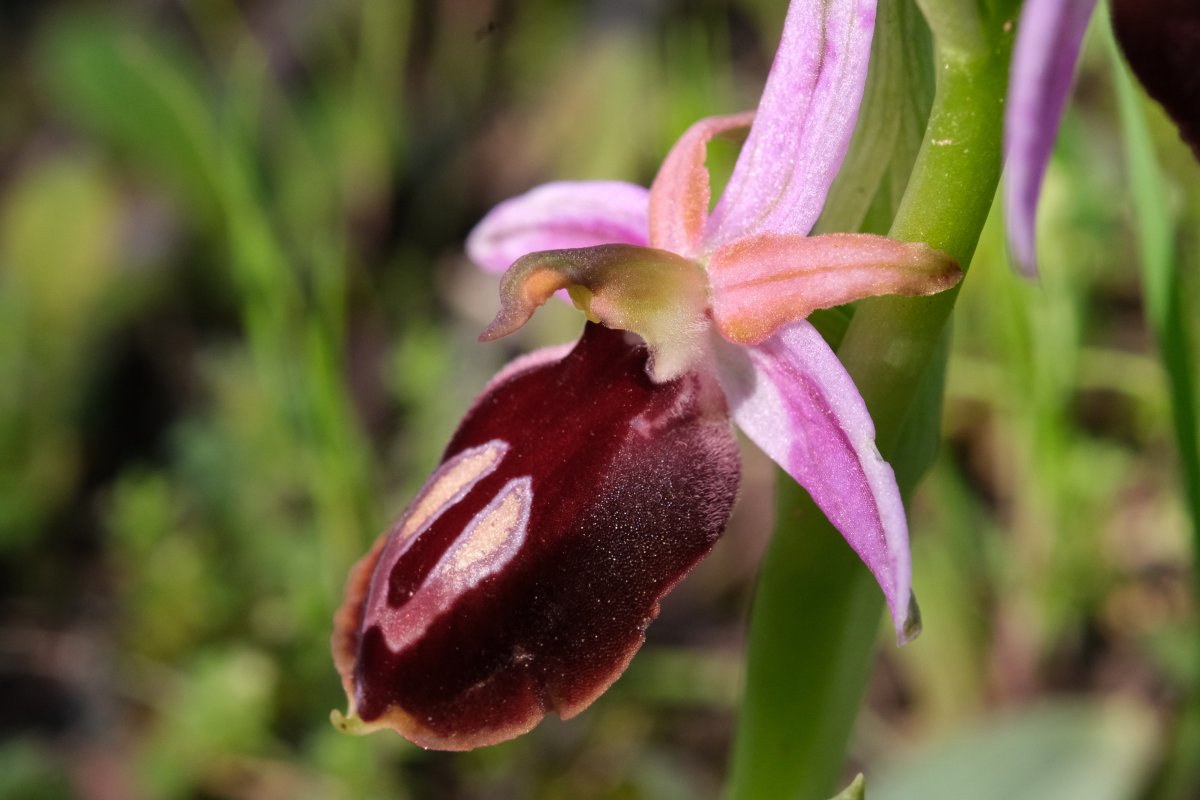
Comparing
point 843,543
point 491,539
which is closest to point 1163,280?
point 843,543

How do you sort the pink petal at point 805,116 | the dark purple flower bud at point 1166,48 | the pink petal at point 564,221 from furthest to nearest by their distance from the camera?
the pink petal at point 564,221 → the pink petal at point 805,116 → the dark purple flower bud at point 1166,48

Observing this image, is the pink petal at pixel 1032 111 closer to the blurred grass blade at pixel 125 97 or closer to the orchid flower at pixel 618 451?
the orchid flower at pixel 618 451

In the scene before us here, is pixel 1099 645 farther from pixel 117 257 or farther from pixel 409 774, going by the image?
pixel 117 257

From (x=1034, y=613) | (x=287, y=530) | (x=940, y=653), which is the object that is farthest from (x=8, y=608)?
(x=1034, y=613)

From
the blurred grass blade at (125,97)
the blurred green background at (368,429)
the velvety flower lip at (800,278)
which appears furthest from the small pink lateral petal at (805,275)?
the blurred grass blade at (125,97)

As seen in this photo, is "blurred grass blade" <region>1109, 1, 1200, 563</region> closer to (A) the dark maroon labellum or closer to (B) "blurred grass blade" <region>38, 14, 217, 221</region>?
(A) the dark maroon labellum
